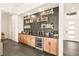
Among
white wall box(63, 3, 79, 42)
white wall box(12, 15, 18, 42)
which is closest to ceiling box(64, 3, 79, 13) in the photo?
white wall box(63, 3, 79, 42)

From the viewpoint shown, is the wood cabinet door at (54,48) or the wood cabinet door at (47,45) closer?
the wood cabinet door at (54,48)

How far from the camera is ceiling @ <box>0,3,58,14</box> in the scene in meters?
2.43

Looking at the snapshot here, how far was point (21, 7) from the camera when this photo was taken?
2.54 meters

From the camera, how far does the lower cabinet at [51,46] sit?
2486mm

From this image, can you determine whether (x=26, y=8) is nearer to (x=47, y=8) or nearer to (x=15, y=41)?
(x=47, y=8)

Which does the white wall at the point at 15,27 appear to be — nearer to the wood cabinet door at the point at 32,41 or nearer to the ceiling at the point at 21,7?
the ceiling at the point at 21,7

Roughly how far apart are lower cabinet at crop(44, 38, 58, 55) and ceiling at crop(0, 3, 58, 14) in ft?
2.15

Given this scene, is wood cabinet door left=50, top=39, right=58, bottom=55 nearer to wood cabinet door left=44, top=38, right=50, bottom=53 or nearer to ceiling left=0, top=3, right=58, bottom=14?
wood cabinet door left=44, top=38, right=50, bottom=53

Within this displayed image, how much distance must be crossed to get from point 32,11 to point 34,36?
1.69ft

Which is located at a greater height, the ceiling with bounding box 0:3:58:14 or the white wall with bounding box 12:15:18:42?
the ceiling with bounding box 0:3:58:14

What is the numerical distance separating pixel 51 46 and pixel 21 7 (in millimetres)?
928

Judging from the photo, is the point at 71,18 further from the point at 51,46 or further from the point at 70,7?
the point at 51,46

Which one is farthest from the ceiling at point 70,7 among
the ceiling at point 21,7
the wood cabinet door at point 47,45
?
the wood cabinet door at point 47,45

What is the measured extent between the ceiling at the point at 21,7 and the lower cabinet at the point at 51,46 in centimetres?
66
